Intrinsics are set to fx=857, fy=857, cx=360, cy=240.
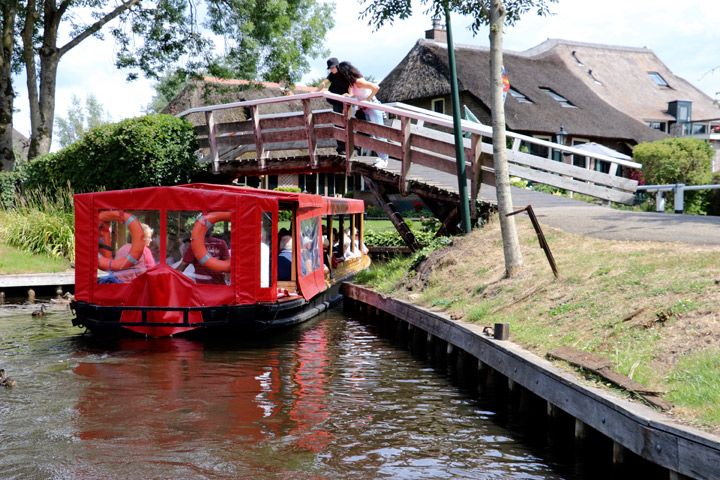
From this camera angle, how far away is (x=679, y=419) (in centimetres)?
555

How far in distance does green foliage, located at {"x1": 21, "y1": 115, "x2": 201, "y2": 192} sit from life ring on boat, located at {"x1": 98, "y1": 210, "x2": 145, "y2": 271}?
25.4 ft

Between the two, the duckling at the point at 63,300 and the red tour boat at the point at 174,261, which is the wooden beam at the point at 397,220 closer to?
the red tour boat at the point at 174,261

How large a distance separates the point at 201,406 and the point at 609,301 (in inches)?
166

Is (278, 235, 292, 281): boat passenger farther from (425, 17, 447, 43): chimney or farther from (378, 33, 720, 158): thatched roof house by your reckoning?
(425, 17, 447, 43): chimney

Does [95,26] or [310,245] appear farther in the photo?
[95,26]

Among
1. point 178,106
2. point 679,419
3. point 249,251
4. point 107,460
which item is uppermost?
point 178,106

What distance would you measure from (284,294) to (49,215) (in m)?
9.90

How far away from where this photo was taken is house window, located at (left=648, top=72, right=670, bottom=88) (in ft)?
170

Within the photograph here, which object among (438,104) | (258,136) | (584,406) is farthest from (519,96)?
(584,406)

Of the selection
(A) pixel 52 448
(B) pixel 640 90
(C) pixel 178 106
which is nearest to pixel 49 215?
(A) pixel 52 448

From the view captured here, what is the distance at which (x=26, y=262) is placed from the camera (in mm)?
18766

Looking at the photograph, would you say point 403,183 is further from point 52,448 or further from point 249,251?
point 52,448

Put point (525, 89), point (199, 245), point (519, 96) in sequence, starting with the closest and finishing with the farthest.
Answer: point (199, 245), point (519, 96), point (525, 89)

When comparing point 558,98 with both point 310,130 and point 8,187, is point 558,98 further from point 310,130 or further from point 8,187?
point 8,187
